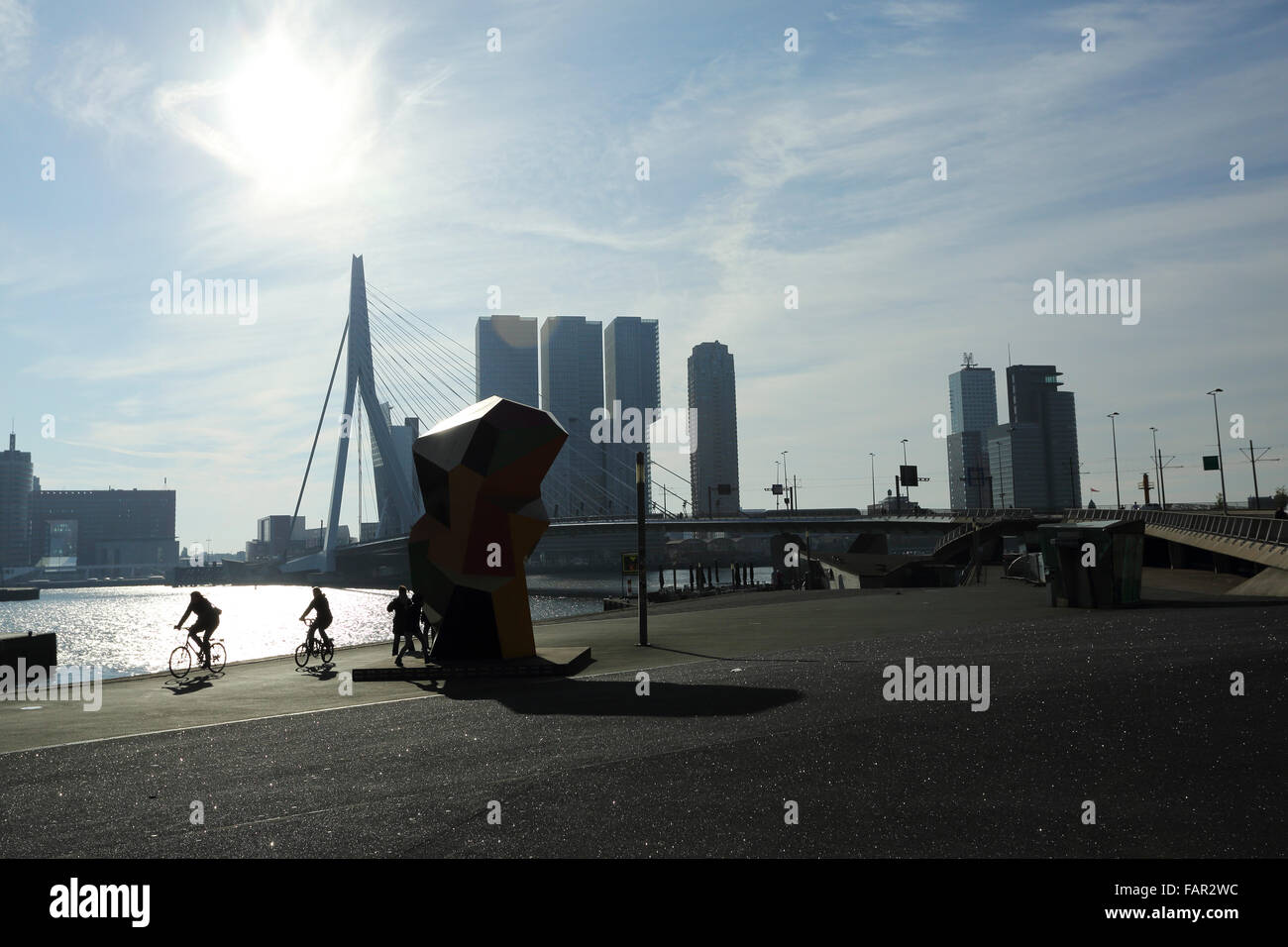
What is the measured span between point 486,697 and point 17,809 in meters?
6.81

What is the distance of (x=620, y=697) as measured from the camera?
1359 centimetres

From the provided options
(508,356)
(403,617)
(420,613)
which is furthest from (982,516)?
(508,356)

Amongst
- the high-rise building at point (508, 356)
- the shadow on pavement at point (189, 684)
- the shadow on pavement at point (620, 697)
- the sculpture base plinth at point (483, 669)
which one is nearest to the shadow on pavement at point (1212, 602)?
the sculpture base plinth at point (483, 669)

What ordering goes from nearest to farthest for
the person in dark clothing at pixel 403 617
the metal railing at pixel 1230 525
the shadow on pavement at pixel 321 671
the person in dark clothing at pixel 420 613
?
the shadow on pavement at pixel 321 671 → the person in dark clothing at pixel 403 617 → the person in dark clothing at pixel 420 613 → the metal railing at pixel 1230 525

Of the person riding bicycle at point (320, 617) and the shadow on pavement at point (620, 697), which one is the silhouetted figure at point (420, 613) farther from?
the shadow on pavement at point (620, 697)

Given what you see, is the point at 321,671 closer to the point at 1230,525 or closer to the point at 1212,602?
the point at 1212,602

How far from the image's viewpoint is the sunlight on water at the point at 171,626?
5512 cm

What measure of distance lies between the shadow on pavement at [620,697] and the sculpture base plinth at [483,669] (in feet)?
2.67

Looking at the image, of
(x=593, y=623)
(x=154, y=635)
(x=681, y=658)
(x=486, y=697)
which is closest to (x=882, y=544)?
(x=593, y=623)

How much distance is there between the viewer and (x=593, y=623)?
31.7m

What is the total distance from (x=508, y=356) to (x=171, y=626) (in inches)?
4147

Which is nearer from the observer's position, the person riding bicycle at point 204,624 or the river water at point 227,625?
the person riding bicycle at point 204,624

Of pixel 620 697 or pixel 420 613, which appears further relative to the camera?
pixel 420 613
